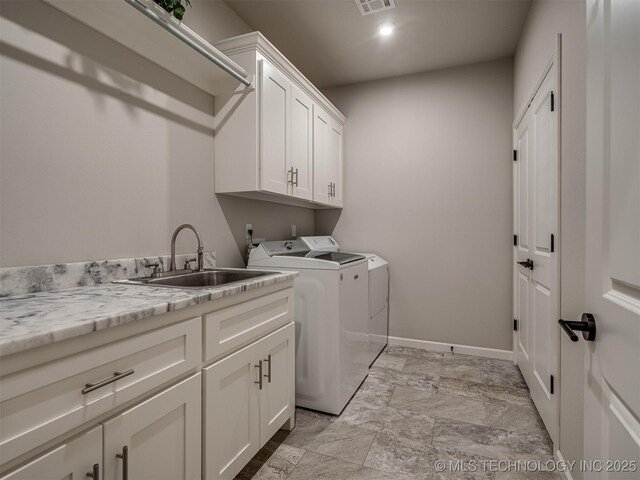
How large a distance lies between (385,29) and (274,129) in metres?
1.25

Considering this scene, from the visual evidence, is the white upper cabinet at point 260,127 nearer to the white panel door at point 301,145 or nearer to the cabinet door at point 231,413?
the white panel door at point 301,145

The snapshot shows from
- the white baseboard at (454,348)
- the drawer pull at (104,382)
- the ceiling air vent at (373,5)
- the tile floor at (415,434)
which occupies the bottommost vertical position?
the tile floor at (415,434)

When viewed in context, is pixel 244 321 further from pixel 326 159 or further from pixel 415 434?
pixel 326 159

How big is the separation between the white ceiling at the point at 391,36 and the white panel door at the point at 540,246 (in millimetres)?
763

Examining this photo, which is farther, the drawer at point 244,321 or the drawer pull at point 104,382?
the drawer at point 244,321

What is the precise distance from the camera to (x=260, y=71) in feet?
6.66

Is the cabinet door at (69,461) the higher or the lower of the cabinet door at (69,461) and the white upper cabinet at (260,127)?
the lower

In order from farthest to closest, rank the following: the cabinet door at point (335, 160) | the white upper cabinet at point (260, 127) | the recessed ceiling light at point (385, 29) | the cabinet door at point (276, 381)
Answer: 1. the cabinet door at point (335, 160)
2. the recessed ceiling light at point (385, 29)
3. the white upper cabinet at point (260, 127)
4. the cabinet door at point (276, 381)

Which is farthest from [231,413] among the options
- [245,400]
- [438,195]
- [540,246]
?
[438,195]

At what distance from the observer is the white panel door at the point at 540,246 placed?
1703 mm

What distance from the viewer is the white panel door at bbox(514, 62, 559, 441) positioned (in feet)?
5.59

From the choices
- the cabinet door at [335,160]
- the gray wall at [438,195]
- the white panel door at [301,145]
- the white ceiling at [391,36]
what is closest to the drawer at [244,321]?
the white panel door at [301,145]

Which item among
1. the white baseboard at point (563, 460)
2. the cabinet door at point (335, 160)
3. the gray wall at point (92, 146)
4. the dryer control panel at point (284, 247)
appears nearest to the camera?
the gray wall at point (92, 146)

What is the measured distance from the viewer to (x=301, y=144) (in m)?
2.57
